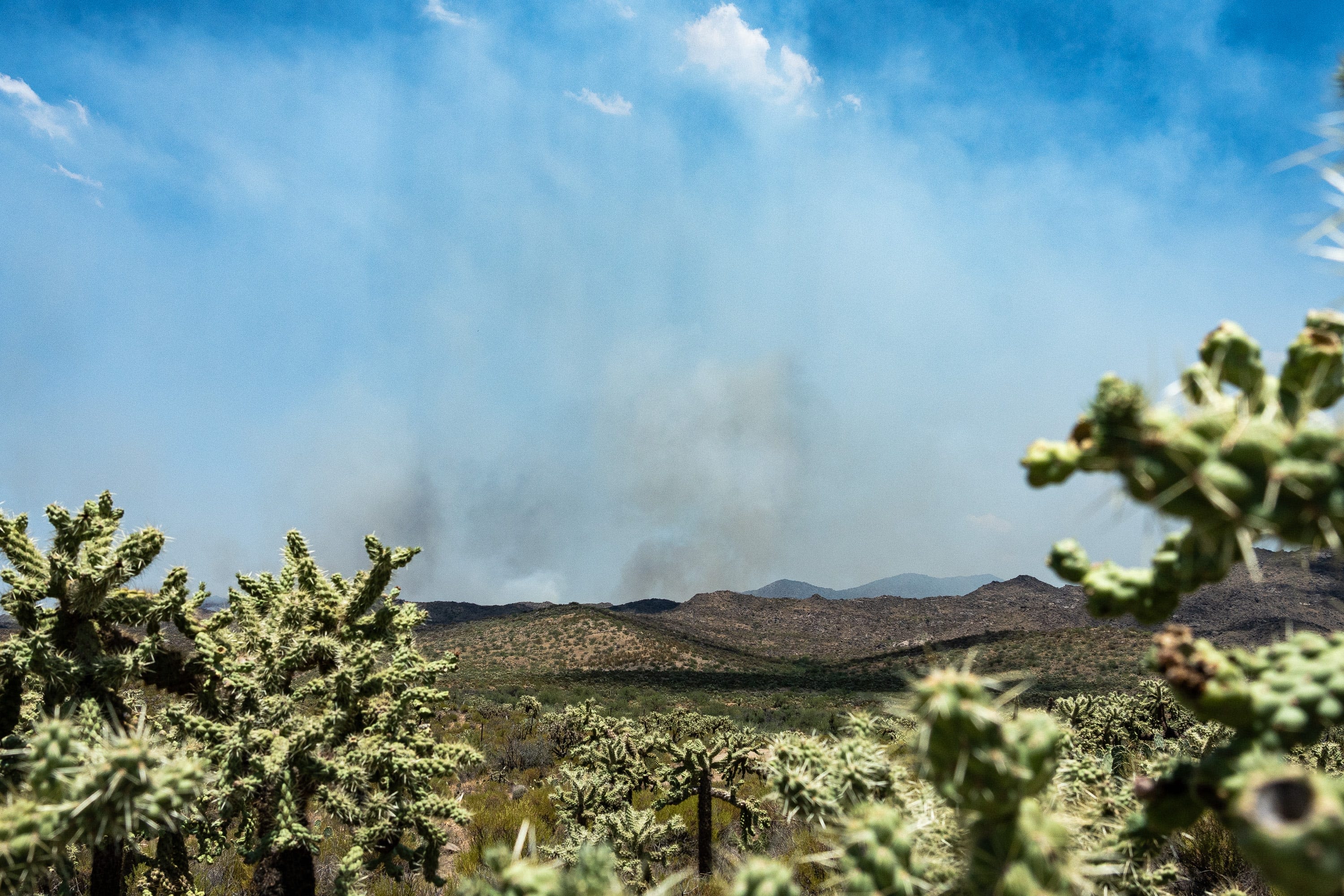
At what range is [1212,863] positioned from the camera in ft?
21.0

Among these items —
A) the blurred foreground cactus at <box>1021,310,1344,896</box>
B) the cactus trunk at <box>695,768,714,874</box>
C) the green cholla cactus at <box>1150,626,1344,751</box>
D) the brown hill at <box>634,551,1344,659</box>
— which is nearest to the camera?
the blurred foreground cactus at <box>1021,310,1344,896</box>

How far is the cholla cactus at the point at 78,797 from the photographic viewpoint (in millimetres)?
2260

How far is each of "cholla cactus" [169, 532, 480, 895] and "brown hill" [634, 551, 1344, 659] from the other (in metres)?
53.5

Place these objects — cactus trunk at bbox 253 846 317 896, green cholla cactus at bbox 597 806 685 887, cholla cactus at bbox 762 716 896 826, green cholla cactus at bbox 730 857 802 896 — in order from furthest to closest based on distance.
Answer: green cholla cactus at bbox 597 806 685 887, cactus trunk at bbox 253 846 317 896, cholla cactus at bbox 762 716 896 826, green cholla cactus at bbox 730 857 802 896

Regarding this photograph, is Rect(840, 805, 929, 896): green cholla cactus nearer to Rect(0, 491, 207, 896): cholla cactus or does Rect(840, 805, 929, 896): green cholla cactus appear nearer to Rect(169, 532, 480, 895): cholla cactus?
Rect(169, 532, 480, 895): cholla cactus

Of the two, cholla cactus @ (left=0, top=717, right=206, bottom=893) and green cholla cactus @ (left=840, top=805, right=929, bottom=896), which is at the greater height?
cholla cactus @ (left=0, top=717, right=206, bottom=893)

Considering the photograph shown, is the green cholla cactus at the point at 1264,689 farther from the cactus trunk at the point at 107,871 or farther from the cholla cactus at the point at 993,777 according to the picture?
the cactus trunk at the point at 107,871

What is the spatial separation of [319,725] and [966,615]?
248 feet

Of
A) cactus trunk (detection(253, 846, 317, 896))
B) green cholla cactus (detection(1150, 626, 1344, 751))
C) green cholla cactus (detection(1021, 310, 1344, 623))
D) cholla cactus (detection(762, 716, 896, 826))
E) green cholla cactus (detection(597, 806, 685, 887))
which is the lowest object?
green cholla cactus (detection(597, 806, 685, 887))

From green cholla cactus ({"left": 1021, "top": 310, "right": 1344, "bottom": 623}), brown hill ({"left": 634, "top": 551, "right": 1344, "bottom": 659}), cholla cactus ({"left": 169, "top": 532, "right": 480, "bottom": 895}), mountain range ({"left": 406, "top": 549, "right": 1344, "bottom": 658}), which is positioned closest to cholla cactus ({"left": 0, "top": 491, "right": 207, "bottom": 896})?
cholla cactus ({"left": 169, "top": 532, "right": 480, "bottom": 895})

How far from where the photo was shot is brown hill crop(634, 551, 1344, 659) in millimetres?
54000

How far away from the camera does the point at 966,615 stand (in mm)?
68562

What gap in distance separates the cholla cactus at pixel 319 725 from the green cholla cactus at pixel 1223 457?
4067 millimetres

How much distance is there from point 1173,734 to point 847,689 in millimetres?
30081
